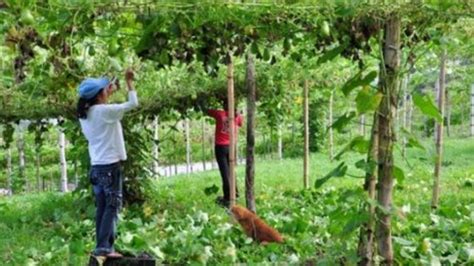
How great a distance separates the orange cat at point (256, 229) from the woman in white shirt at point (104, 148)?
1.30m

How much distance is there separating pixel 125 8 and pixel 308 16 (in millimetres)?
1118

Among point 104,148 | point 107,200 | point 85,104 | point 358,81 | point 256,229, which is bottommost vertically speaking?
point 256,229

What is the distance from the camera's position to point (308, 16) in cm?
411

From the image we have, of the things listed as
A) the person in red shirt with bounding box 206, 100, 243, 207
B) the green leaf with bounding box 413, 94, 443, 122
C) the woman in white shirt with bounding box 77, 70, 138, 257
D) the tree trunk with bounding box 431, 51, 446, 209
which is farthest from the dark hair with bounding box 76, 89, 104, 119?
the person in red shirt with bounding box 206, 100, 243, 207

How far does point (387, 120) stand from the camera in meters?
4.25

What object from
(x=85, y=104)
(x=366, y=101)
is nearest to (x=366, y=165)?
(x=366, y=101)

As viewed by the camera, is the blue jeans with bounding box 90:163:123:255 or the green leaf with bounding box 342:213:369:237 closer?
the green leaf with bounding box 342:213:369:237

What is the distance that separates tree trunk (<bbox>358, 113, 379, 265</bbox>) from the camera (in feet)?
13.7

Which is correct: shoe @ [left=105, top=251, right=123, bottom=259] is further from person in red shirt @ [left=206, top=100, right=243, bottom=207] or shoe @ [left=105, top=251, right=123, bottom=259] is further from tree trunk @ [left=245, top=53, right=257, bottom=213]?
person in red shirt @ [left=206, top=100, right=243, bottom=207]

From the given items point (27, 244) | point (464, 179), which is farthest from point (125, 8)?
point (464, 179)

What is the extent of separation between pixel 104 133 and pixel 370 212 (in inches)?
84.9

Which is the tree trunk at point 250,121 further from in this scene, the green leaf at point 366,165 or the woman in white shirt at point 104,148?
the green leaf at point 366,165

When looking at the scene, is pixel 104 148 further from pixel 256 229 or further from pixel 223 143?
pixel 223 143

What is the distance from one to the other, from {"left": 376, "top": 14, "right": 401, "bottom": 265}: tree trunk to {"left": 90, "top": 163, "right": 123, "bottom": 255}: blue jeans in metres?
2.01
